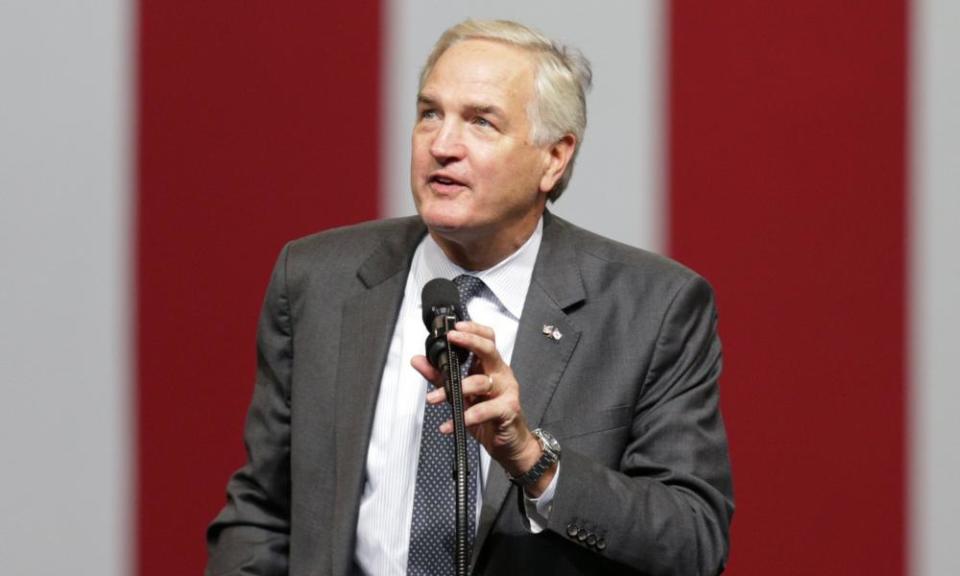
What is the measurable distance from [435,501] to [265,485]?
221 millimetres

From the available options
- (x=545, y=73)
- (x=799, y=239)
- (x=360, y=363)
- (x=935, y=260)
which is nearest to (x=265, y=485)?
(x=360, y=363)

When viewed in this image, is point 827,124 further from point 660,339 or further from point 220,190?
point 220,190

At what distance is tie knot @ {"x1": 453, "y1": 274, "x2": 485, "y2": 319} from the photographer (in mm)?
1719

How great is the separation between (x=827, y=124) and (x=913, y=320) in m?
0.33

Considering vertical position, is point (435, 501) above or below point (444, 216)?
below

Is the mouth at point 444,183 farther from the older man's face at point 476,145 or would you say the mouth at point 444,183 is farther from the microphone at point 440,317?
the microphone at point 440,317

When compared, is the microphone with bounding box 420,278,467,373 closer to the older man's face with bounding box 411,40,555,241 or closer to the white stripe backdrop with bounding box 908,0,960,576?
the older man's face with bounding box 411,40,555,241

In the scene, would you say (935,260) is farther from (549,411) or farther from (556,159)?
(549,411)

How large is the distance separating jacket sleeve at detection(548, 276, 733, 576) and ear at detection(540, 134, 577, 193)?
205mm

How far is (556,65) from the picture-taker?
5.71ft

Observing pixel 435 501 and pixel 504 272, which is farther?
pixel 504 272

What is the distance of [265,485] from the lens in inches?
67.4

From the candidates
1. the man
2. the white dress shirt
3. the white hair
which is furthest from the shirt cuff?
the white hair

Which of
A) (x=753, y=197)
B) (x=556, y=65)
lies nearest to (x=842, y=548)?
(x=753, y=197)
